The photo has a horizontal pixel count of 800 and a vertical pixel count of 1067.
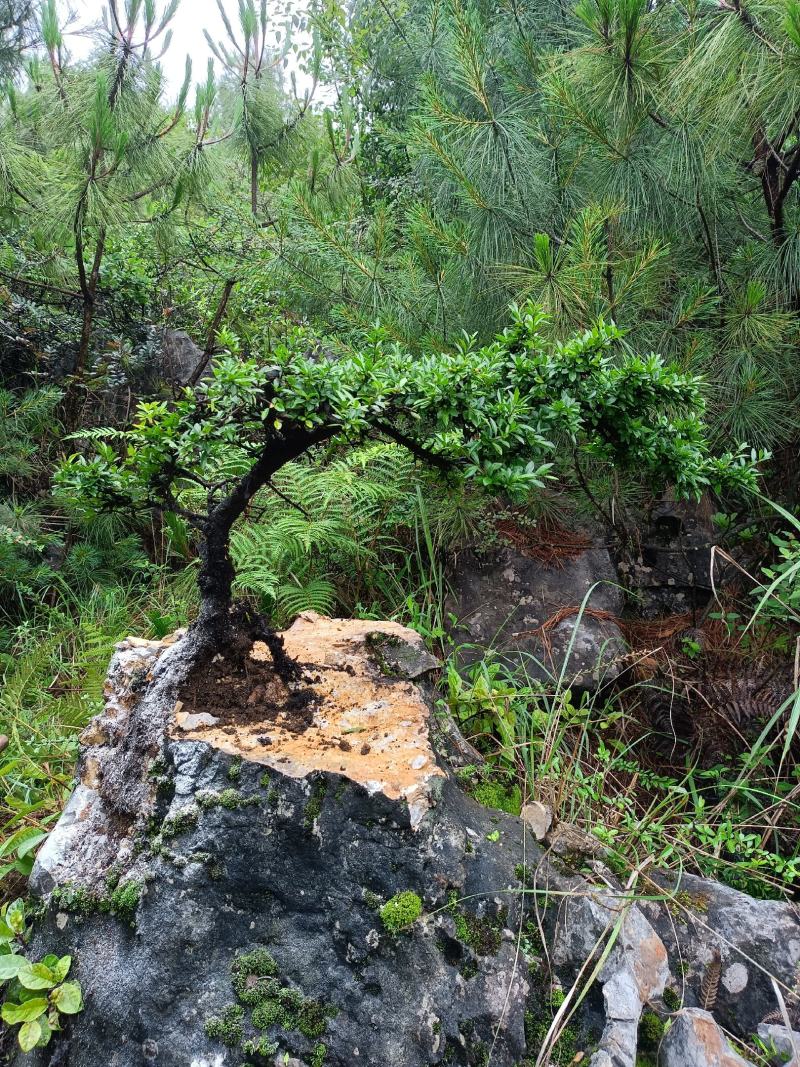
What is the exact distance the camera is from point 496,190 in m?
3.46

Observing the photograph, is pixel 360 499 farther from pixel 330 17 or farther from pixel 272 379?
pixel 330 17

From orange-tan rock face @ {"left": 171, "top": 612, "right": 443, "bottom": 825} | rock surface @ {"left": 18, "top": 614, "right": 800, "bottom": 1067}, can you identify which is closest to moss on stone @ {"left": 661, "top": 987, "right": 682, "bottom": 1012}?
rock surface @ {"left": 18, "top": 614, "right": 800, "bottom": 1067}

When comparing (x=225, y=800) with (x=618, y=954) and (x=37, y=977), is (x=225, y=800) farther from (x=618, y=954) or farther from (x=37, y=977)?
(x=618, y=954)

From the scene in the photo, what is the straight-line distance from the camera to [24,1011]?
1.63 metres

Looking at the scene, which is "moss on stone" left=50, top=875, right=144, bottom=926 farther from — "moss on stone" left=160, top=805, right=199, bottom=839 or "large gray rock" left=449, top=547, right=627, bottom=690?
"large gray rock" left=449, top=547, right=627, bottom=690

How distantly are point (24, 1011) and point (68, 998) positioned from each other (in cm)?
10

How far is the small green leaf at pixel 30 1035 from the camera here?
1580 millimetres

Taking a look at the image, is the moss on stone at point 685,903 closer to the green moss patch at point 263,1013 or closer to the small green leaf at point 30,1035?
the green moss patch at point 263,1013

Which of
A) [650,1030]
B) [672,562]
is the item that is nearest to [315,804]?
[650,1030]

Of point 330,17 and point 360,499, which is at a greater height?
point 330,17

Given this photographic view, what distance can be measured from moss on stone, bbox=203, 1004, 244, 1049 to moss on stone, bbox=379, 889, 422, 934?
15.0 inches

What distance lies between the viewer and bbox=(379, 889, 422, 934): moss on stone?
5.50 ft

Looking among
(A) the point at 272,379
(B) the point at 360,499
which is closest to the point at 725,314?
(B) the point at 360,499

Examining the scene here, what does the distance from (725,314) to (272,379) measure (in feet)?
7.96
